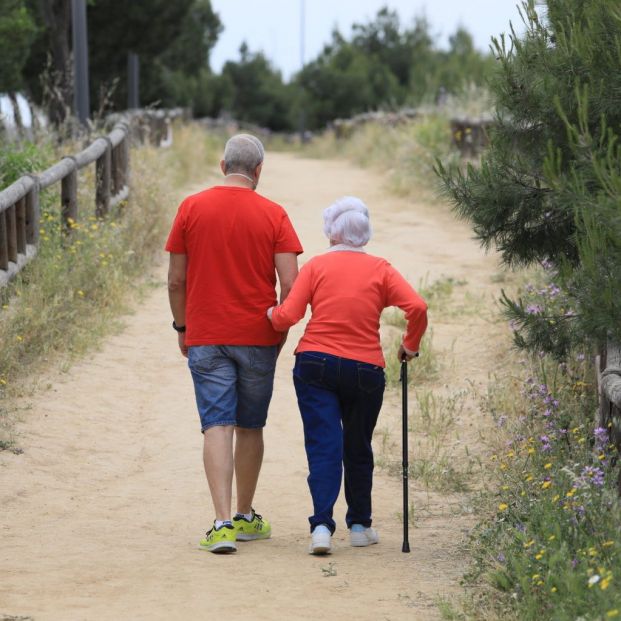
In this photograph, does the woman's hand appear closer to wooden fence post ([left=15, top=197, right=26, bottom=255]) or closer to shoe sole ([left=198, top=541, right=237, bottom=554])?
shoe sole ([left=198, top=541, right=237, bottom=554])

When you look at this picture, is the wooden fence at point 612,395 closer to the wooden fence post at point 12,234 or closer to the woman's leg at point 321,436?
the woman's leg at point 321,436

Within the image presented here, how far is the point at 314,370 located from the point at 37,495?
2044 millimetres

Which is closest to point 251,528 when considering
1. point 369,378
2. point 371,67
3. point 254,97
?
point 369,378

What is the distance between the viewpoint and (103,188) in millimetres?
11750

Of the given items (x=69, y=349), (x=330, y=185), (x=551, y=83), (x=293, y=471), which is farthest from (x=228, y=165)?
(x=330, y=185)

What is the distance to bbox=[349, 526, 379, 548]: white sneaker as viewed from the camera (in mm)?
5414

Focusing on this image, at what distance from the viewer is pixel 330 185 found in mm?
19328

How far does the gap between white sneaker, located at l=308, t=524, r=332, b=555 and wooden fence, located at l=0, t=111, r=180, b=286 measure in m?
3.82

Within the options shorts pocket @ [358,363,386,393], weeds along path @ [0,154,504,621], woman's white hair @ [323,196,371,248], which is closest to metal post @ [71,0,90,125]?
weeds along path @ [0,154,504,621]

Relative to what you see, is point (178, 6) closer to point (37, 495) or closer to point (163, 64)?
point (163, 64)

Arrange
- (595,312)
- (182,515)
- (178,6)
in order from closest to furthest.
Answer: (595,312) → (182,515) → (178,6)

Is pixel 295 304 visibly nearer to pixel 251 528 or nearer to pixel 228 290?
pixel 228 290

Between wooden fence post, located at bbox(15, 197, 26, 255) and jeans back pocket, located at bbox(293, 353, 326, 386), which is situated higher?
wooden fence post, located at bbox(15, 197, 26, 255)

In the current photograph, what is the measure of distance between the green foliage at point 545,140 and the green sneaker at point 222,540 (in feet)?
5.16
